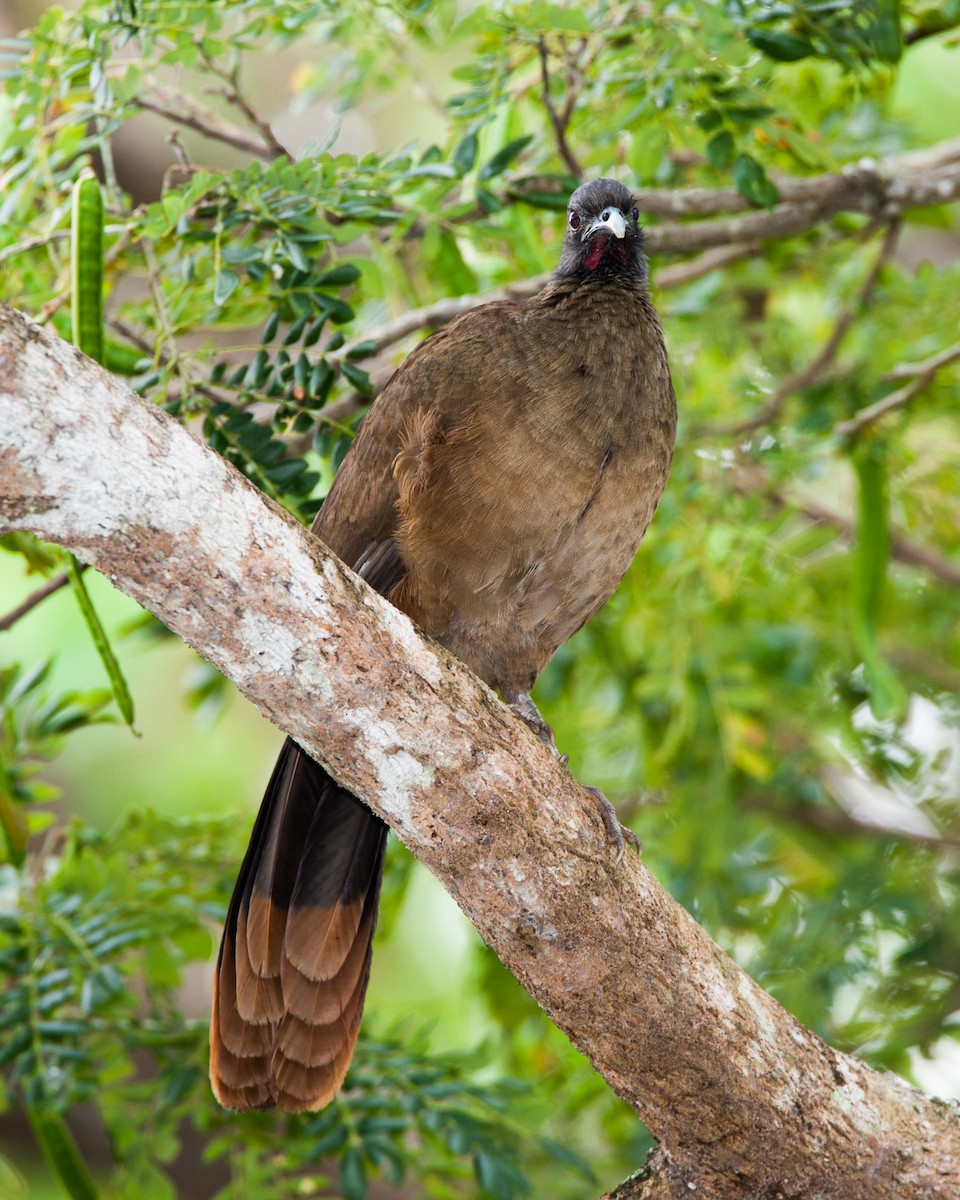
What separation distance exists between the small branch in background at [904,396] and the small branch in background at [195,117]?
167cm

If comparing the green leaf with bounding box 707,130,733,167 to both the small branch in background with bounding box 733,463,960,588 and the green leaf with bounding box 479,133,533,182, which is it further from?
the small branch in background with bounding box 733,463,960,588

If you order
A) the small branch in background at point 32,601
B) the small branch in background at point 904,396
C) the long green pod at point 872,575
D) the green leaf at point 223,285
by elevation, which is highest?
the green leaf at point 223,285

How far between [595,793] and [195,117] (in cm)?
197

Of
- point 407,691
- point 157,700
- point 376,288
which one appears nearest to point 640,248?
point 376,288

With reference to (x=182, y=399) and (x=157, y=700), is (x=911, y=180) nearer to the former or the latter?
(x=182, y=399)

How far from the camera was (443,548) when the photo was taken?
2676mm

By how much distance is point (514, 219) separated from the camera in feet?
11.1

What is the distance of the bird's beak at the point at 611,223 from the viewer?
10.0ft

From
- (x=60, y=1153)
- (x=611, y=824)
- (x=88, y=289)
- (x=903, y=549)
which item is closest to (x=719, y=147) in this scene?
(x=88, y=289)

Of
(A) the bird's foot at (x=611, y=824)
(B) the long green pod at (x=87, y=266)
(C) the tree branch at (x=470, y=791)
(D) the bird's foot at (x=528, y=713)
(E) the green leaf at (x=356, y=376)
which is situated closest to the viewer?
(C) the tree branch at (x=470, y=791)

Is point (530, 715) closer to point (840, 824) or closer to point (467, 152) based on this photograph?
point (467, 152)

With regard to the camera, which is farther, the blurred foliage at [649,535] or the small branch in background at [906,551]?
the small branch in background at [906,551]

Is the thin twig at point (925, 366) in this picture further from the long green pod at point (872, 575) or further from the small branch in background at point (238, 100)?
the small branch in background at point (238, 100)

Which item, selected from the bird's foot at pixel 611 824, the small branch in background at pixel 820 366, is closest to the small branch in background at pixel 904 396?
the small branch in background at pixel 820 366
